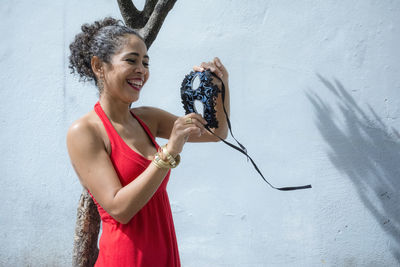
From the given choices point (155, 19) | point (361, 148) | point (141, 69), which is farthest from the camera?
point (361, 148)

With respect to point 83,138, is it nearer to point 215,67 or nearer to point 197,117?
point 197,117

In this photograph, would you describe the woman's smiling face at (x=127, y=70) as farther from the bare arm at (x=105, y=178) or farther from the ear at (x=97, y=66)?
the bare arm at (x=105, y=178)

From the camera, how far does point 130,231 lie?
170 centimetres

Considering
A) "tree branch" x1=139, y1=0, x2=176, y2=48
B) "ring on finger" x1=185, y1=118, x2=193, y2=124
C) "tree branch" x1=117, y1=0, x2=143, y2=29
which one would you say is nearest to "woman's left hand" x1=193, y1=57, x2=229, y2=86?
"ring on finger" x1=185, y1=118, x2=193, y2=124

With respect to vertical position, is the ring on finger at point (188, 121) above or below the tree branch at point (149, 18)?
below

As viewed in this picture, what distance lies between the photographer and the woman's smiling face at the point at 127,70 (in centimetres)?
174

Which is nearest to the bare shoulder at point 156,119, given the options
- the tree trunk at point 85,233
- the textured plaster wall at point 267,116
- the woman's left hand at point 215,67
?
the woman's left hand at point 215,67

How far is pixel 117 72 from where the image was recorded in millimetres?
1739

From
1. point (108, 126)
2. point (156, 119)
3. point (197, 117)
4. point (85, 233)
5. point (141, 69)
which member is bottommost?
point (85, 233)

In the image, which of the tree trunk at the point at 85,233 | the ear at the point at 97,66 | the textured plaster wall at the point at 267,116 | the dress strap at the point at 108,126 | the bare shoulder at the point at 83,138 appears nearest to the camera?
the bare shoulder at the point at 83,138

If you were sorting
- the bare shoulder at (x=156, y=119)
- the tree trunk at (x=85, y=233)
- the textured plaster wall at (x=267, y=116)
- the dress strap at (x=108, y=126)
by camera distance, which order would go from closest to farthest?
the dress strap at (x=108, y=126), the bare shoulder at (x=156, y=119), the tree trunk at (x=85, y=233), the textured plaster wall at (x=267, y=116)

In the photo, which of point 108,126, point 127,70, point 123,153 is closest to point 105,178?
point 123,153

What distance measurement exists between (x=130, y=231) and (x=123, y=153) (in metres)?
0.33

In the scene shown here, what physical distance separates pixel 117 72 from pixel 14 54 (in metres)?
2.56
